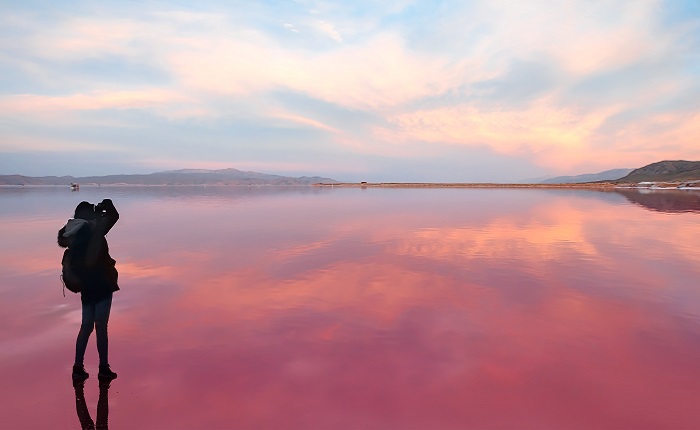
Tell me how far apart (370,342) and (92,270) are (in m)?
4.30

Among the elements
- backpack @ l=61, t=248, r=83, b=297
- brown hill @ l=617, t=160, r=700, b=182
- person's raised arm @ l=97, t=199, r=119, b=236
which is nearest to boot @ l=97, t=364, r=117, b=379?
backpack @ l=61, t=248, r=83, b=297

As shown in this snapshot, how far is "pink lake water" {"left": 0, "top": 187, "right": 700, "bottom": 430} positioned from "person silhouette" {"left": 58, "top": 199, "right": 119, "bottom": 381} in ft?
1.23

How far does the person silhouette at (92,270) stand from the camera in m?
4.99

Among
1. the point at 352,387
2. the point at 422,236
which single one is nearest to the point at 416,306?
the point at 352,387

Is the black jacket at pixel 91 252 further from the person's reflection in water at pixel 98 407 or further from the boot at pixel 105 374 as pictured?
the person's reflection in water at pixel 98 407

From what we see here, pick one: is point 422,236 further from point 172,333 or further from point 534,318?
point 172,333

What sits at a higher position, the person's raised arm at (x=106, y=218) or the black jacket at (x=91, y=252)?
the person's raised arm at (x=106, y=218)

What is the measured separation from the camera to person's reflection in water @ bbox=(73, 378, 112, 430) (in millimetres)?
4324

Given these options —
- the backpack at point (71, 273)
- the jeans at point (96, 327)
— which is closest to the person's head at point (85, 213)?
the backpack at point (71, 273)

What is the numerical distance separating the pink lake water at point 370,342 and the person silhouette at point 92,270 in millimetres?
375

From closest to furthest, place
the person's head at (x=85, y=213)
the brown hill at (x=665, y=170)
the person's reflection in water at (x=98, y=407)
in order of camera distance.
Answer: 1. the person's reflection in water at (x=98, y=407)
2. the person's head at (x=85, y=213)
3. the brown hill at (x=665, y=170)

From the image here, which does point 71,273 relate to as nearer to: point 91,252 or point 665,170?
point 91,252

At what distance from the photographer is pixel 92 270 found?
5.11 m

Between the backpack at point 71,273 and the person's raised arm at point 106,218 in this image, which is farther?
the person's raised arm at point 106,218
